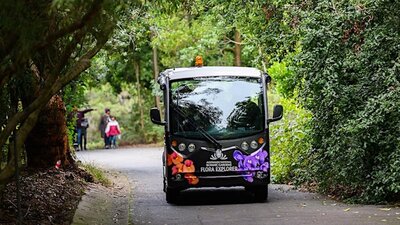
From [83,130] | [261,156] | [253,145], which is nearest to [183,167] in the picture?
[253,145]

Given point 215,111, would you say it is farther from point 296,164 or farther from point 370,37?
point 296,164

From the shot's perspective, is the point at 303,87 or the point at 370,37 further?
the point at 303,87

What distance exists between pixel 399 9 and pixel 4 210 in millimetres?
7704

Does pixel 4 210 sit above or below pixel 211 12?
below

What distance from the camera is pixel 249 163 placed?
44.9 ft

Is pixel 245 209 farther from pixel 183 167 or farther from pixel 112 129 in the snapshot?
pixel 112 129

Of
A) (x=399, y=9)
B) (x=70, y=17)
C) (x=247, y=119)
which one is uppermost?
(x=399, y=9)

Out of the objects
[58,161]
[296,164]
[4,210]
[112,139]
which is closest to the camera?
[4,210]

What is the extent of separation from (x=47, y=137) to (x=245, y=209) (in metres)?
5.14

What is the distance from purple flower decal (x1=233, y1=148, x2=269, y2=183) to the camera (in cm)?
1362

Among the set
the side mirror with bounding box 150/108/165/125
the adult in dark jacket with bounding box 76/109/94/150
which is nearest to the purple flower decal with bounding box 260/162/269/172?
the side mirror with bounding box 150/108/165/125

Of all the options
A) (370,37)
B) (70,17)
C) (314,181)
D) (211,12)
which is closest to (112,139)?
(211,12)

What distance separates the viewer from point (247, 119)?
1384 cm

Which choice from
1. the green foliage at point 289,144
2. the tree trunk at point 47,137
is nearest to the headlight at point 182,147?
the tree trunk at point 47,137
